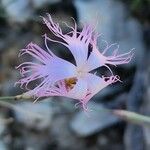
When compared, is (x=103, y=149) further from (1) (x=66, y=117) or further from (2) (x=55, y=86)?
(2) (x=55, y=86)

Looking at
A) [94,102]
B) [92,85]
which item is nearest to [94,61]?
[92,85]

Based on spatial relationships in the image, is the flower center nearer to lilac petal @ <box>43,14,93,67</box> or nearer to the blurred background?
lilac petal @ <box>43,14,93,67</box>

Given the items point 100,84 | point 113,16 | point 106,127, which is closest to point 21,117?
point 106,127

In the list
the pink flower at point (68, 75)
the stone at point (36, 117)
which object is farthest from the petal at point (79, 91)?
the stone at point (36, 117)

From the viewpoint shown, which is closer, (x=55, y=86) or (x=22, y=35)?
(x=55, y=86)

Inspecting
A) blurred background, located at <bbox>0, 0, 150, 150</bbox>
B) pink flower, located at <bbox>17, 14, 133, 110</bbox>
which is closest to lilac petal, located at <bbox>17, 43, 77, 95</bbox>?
pink flower, located at <bbox>17, 14, 133, 110</bbox>

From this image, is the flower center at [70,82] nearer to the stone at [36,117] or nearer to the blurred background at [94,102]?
the blurred background at [94,102]

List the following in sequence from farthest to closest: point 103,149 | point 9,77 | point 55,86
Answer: point 9,77
point 103,149
point 55,86
